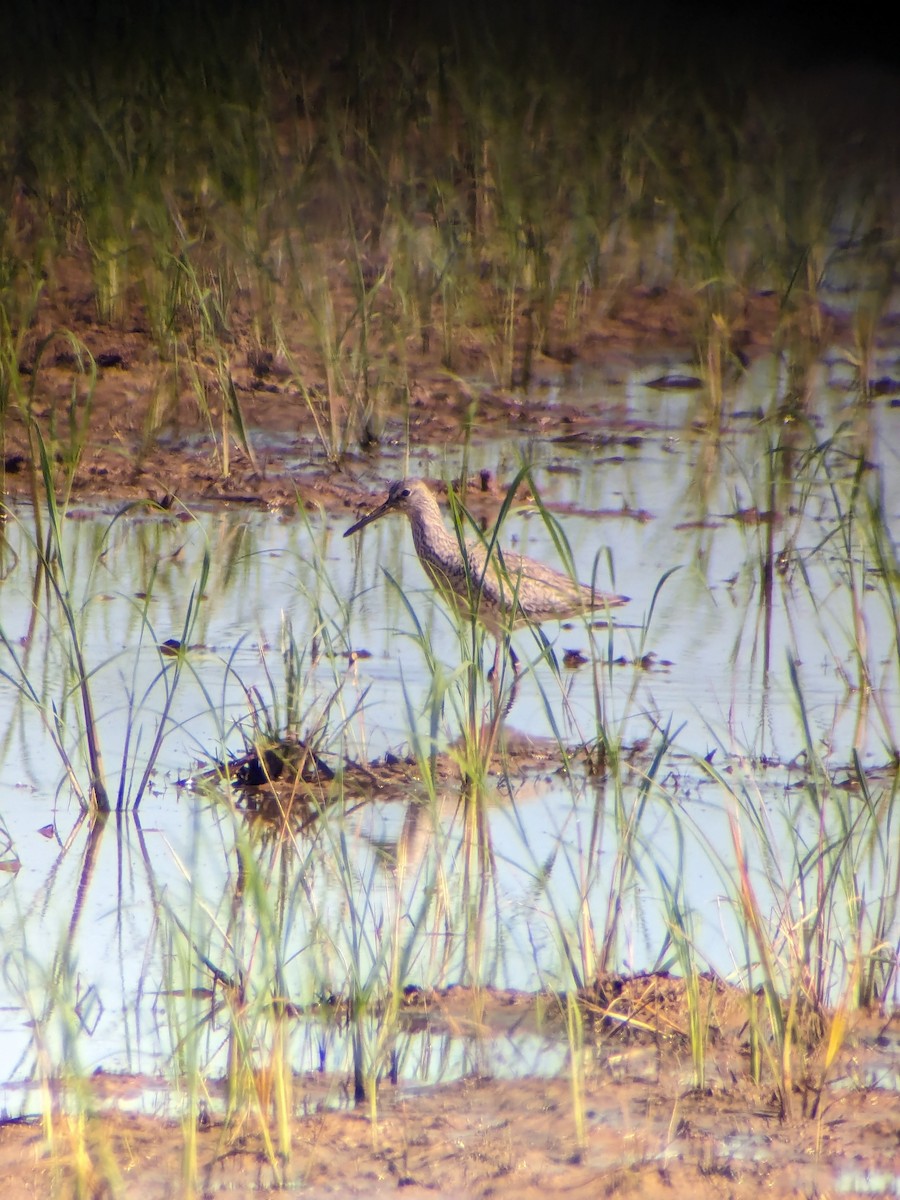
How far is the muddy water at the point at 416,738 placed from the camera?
10.7ft

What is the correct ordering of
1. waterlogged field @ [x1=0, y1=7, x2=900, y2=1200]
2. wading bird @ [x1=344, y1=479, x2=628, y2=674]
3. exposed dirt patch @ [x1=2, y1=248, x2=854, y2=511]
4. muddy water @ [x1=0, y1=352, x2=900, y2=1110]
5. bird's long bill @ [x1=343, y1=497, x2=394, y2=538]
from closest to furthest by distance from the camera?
waterlogged field @ [x1=0, y1=7, x2=900, y2=1200] → muddy water @ [x1=0, y1=352, x2=900, y2=1110] → wading bird @ [x1=344, y1=479, x2=628, y2=674] → bird's long bill @ [x1=343, y1=497, x2=394, y2=538] → exposed dirt patch @ [x1=2, y1=248, x2=854, y2=511]

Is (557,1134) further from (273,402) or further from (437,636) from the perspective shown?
(273,402)

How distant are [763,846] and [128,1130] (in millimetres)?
1249

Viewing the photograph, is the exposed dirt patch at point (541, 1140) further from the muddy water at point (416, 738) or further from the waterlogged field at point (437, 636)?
the muddy water at point (416, 738)

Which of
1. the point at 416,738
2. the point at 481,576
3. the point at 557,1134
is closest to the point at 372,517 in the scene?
the point at 481,576

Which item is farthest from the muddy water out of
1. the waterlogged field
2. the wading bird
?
the wading bird

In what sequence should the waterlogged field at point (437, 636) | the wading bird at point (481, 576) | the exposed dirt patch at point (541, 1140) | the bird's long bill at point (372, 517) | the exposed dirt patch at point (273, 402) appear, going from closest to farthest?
the exposed dirt patch at point (541, 1140) < the waterlogged field at point (437, 636) < the wading bird at point (481, 576) < the bird's long bill at point (372, 517) < the exposed dirt patch at point (273, 402)

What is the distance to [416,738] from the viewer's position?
139 inches

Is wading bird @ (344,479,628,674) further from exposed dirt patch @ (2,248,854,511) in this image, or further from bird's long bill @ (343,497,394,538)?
exposed dirt patch @ (2,248,854,511)

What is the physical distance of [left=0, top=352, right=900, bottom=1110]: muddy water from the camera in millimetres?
3250

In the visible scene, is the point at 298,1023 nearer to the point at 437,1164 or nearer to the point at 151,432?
the point at 437,1164

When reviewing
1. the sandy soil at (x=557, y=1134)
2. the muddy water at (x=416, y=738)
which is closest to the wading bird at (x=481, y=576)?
the muddy water at (x=416, y=738)

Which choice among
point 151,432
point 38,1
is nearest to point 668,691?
point 151,432

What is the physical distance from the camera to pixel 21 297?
25.5ft
